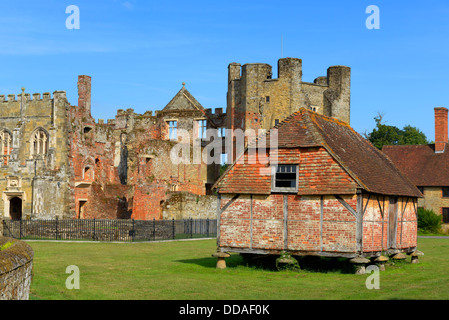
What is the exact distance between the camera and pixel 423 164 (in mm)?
52281

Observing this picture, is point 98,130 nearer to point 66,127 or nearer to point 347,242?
point 66,127

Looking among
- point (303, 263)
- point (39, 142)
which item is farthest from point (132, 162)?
point (303, 263)

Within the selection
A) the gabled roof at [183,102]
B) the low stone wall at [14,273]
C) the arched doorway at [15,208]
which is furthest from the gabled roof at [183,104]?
the low stone wall at [14,273]

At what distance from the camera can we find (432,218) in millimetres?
47500

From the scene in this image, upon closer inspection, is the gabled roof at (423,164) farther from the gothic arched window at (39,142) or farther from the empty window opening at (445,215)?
the gothic arched window at (39,142)

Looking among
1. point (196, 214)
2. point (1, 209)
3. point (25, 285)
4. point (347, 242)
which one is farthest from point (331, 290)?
point (1, 209)

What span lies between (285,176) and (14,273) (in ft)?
38.3

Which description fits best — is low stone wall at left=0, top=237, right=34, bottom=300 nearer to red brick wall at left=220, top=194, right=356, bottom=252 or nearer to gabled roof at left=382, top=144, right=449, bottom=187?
red brick wall at left=220, top=194, right=356, bottom=252

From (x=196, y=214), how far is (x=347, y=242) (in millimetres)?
31302

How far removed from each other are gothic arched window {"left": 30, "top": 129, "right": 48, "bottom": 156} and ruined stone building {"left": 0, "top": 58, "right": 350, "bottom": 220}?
8 cm

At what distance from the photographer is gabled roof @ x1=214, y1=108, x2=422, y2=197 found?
65.1 feet

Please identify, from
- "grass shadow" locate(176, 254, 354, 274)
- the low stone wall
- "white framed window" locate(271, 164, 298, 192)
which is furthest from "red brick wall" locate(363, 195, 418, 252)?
the low stone wall


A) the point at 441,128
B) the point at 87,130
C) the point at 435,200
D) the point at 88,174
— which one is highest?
→ the point at 441,128

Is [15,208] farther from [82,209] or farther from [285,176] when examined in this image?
[285,176]
